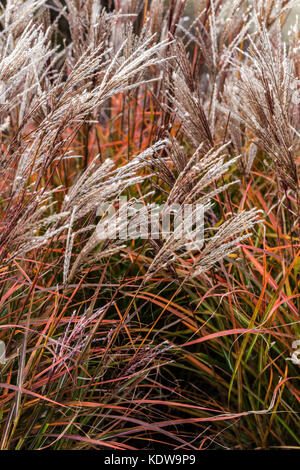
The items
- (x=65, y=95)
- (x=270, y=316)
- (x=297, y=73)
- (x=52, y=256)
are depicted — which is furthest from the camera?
(x=52, y=256)

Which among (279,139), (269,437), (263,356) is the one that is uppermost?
(279,139)

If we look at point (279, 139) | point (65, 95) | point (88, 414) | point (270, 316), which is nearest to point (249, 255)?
point (270, 316)

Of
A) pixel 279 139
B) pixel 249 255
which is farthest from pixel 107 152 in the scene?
pixel 279 139

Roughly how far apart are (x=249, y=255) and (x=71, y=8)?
98 centimetres

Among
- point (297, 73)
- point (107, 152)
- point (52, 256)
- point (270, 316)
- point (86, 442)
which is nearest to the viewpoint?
point (86, 442)

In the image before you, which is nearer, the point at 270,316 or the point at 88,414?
the point at 88,414

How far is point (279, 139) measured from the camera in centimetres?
109

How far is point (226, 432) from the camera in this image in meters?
1.30

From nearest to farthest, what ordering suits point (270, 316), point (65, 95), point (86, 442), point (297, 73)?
point (65, 95) → point (86, 442) → point (270, 316) → point (297, 73)

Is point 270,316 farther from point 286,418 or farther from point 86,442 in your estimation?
point 86,442

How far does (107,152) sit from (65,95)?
4.38ft

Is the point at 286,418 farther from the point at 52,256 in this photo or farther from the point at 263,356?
the point at 52,256

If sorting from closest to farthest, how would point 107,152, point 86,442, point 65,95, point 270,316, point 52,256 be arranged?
point 65,95, point 86,442, point 270,316, point 52,256, point 107,152
